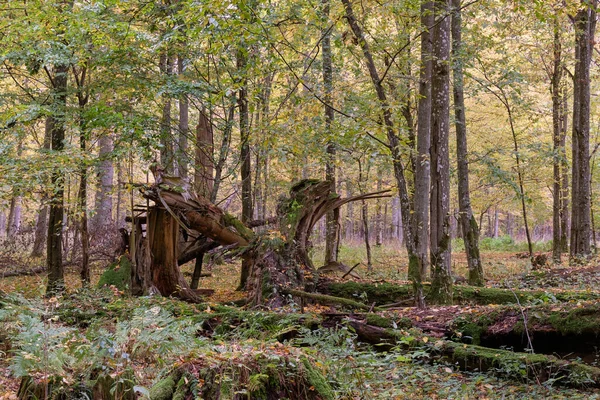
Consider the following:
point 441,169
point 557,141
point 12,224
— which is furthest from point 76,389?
point 557,141

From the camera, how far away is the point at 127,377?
3943 millimetres

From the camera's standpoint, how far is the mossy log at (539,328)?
19.4 feet

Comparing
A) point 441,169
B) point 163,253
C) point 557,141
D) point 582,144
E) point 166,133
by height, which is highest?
point 557,141

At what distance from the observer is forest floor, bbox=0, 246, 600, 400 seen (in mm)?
4039

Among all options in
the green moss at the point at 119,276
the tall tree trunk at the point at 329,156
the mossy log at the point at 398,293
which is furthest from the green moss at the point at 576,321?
the green moss at the point at 119,276

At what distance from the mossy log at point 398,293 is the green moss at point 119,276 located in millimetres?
4015

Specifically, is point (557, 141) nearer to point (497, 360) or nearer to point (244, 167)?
point (244, 167)

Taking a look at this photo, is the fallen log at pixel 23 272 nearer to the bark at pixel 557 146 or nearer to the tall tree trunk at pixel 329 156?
the tall tree trunk at pixel 329 156

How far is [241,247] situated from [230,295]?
4.69 feet

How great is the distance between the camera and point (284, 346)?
455 centimetres

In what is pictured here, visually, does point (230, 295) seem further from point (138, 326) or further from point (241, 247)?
point (138, 326)

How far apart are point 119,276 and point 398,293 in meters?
5.74

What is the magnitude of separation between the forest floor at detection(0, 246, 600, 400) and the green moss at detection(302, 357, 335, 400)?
0.04 metres

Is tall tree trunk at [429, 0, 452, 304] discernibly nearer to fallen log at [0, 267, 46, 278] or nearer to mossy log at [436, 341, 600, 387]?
mossy log at [436, 341, 600, 387]
